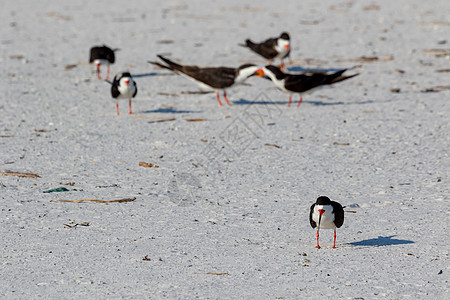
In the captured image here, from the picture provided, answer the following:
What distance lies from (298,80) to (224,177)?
386 cm

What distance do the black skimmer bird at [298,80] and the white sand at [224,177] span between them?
370mm

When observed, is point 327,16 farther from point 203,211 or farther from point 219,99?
point 203,211

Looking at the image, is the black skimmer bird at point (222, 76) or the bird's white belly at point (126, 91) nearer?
the bird's white belly at point (126, 91)

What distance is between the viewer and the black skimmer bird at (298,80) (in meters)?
11.4

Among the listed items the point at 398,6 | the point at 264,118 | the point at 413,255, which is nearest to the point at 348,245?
the point at 413,255

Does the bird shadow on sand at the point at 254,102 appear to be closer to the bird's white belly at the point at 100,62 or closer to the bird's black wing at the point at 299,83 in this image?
the bird's black wing at the point at 299,83

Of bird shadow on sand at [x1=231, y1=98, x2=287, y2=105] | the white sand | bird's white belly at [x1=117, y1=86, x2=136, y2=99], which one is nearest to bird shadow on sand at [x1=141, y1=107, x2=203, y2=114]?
the white sand

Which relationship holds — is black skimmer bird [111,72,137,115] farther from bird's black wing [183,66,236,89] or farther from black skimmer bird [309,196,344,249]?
black skimmer bird [309,196,344,249]

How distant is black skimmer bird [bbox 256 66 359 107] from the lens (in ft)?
37.3

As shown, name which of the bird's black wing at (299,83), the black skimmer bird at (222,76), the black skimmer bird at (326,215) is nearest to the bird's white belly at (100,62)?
the black skimmer bird at (222,76)

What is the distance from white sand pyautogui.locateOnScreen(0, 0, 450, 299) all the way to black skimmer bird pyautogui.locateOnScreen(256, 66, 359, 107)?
37 centimetres

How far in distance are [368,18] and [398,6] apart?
87.1 inches

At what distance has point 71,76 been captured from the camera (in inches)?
536

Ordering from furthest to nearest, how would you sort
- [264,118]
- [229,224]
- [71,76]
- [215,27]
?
[215,27]
[71,76]
[264,118]
[229,224]
